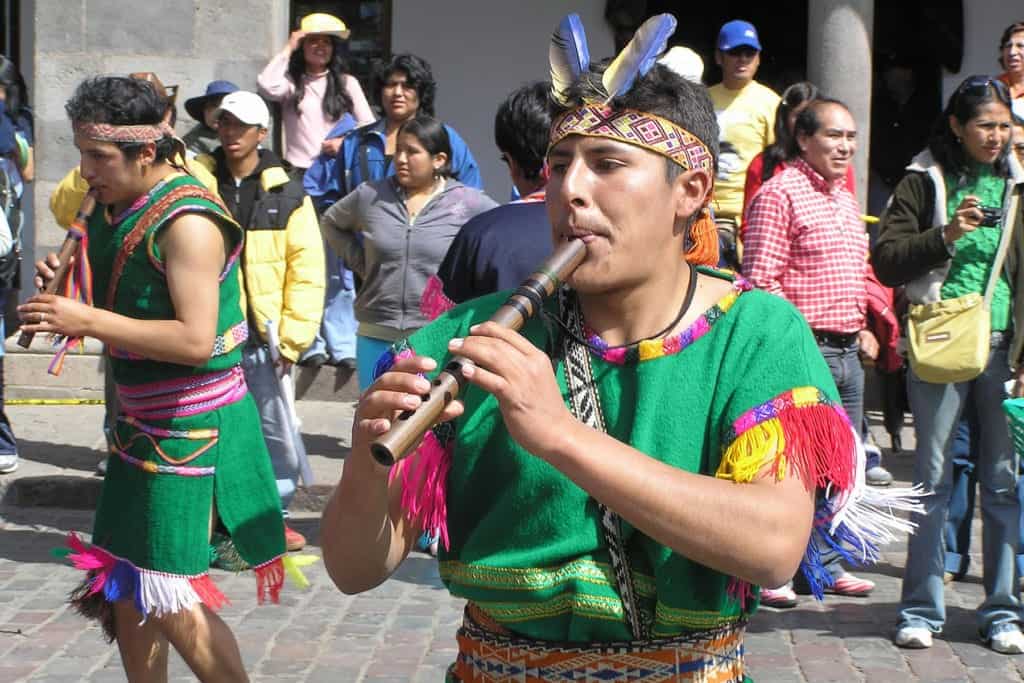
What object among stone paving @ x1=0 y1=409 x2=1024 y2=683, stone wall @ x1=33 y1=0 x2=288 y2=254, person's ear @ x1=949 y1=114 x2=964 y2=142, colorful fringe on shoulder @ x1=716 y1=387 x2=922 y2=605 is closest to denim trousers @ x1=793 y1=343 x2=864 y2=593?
stone paving @ x1=0 y1=409 x2=1024 y2=683

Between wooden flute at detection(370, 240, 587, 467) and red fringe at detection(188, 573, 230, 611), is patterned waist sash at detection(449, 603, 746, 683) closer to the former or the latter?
wooden flute at detection(370, 240, 587, 467)

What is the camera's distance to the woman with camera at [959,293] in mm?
5645

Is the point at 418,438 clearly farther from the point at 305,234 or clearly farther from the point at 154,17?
the point at 154,17

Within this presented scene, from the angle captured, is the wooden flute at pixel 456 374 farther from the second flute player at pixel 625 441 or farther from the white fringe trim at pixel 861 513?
the white fringe trim at pixel 861 513

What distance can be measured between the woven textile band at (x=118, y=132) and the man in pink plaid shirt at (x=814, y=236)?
8.45 feet

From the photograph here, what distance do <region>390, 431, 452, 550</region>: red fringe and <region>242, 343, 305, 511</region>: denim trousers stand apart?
15.3 feet

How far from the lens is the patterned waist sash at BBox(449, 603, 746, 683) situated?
7.89ft

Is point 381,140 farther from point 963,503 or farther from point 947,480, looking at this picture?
point 947,480

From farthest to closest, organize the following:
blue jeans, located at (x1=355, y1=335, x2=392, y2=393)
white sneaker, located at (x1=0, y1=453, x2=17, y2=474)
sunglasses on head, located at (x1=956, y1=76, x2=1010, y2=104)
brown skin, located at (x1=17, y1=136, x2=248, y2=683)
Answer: white sneaker, located at (x1=0, y1=453, x2=17, y2=474) → blue jeans, located at (x1=355, y1=335, x2=392, y2=393) → sunglasses on head, located at (x1=956, y1=76, x2=1010, y2=104) → brown skin, located at (x1=17, y1=136, x2=248, y2=683)

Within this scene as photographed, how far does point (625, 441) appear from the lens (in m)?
2.37

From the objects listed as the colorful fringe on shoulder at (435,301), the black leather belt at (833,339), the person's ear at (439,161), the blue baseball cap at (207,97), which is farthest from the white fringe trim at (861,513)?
the blue baseball cap at (207,97)

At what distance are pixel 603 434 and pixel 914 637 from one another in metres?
3.80

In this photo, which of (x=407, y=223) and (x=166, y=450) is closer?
(x=166, y=450)

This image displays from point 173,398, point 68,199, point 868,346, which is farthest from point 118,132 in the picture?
point 868,346
